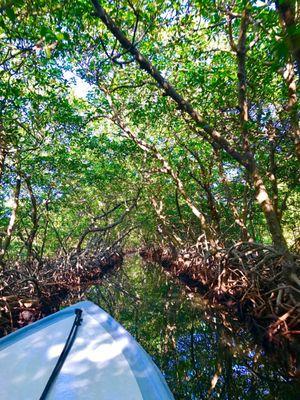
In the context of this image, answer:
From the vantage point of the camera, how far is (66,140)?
8.52 m

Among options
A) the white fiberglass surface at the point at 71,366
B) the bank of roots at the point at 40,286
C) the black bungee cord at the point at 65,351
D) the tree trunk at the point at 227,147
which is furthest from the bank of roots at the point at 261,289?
the bank of roots at the point at 40,286

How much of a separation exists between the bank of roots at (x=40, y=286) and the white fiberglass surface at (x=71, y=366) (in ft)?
10.3

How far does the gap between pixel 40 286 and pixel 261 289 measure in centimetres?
451

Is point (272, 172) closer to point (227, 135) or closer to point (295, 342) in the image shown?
point (227, 135)

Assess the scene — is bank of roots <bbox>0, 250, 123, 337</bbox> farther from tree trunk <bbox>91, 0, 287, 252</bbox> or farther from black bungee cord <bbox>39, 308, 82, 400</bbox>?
tree trunk <bbox>91, 0, 287, 252</bbox>

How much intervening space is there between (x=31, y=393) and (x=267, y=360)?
2.98 metres

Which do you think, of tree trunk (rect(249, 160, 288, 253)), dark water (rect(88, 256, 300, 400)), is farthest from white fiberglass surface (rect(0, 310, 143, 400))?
tree trunk (rect(249, 160, 288, 253))

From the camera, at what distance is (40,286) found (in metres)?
7.53

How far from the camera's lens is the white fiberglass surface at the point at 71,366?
232 cm

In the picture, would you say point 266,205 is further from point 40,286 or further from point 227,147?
point 40,286

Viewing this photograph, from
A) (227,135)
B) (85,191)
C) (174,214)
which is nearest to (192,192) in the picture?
(174,214)

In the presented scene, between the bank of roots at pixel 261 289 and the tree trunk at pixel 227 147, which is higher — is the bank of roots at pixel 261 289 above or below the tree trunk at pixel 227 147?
below

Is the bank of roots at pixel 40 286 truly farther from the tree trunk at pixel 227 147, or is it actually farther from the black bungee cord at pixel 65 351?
the tree trunk at pixel 227 147

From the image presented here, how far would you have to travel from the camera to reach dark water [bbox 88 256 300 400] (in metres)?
3.48
